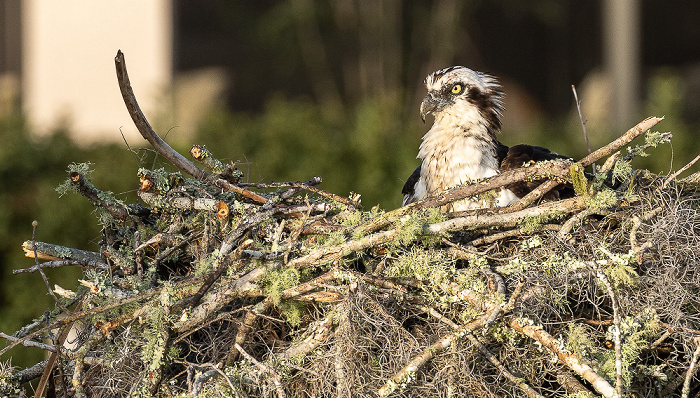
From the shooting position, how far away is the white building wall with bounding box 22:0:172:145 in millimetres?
8805

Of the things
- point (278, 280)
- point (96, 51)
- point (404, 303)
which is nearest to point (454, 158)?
point (404, 303)

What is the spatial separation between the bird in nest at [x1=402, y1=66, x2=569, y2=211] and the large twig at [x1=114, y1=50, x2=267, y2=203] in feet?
3.08

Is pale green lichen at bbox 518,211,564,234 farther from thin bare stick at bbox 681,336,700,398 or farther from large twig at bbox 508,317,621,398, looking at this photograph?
Result: thin bare stick at bbox 681,336,700,398

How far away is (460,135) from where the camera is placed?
3613mm

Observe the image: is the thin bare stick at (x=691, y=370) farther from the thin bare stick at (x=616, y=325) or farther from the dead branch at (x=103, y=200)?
the dead branch at (x=103, y=200)

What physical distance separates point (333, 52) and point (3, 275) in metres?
4.82

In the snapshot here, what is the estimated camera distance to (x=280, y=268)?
2.48 m

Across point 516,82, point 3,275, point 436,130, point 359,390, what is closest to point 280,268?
point 359,390

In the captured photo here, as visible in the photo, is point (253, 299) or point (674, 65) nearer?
point (253, 299)

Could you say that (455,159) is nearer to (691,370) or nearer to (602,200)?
(602,200)

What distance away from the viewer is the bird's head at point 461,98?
369 centimetres

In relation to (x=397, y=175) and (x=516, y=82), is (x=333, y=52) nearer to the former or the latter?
(x=516, y=82)

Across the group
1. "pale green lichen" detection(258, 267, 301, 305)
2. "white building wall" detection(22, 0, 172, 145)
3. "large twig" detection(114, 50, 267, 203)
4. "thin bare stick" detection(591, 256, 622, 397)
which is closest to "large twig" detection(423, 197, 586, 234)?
"thin bare stick" detection(591, 256, 622, 397)

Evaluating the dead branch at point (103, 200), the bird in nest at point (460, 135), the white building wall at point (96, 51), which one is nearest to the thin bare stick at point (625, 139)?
the bird in nest at point (460, 135)
